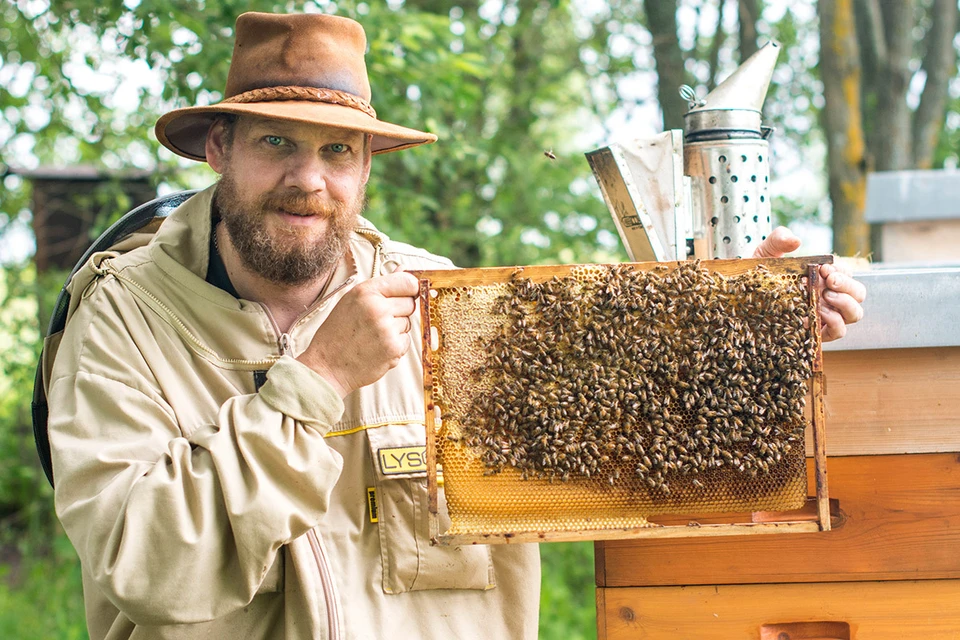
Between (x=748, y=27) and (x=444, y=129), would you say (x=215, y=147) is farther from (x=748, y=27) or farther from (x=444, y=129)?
(x=748, y=27)

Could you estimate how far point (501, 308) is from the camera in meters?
2.27

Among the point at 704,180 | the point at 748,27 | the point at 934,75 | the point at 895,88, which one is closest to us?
the point at 704,180

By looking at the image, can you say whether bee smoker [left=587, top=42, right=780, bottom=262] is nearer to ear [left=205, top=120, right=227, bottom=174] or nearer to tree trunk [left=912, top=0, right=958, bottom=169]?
ear [left=205, top=120, right=227, bottom=174]

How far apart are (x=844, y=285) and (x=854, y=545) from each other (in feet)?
2.45

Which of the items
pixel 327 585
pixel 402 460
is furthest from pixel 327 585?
pixel 402 460

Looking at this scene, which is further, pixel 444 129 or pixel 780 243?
pixel 444 129

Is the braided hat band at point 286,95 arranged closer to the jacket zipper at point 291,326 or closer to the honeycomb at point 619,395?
the jacket zipper at point 291,326

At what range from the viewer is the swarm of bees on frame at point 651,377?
2201 millimetres

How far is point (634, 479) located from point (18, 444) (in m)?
7.74

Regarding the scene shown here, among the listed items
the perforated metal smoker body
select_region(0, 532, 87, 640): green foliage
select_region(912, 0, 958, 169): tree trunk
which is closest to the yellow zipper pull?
the perforated metal smoker body

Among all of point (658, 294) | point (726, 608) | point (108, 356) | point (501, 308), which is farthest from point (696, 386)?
point (108, 356)

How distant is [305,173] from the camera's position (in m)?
2.67

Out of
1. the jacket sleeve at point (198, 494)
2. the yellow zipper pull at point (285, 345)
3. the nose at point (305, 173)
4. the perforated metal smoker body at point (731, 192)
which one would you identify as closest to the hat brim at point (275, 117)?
the nose at point (305, 173)

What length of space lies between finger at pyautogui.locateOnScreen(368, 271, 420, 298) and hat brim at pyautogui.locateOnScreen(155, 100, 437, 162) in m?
0.56
